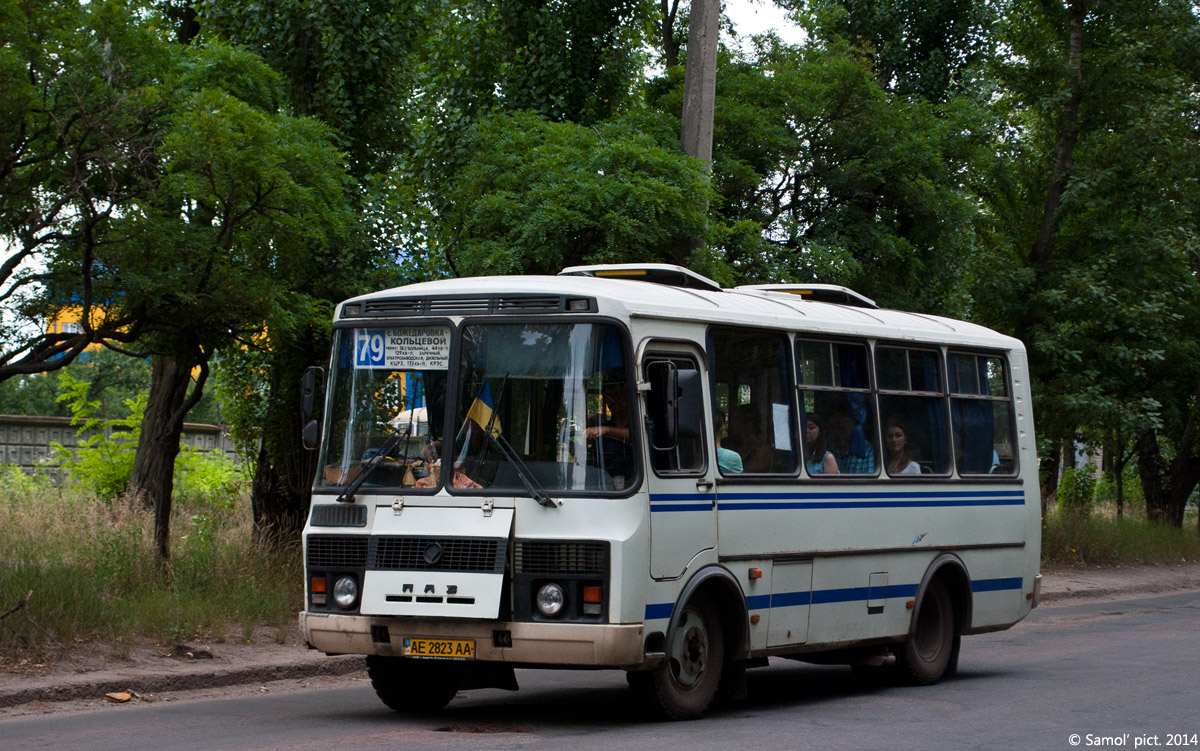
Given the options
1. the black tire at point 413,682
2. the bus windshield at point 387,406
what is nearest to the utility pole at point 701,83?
the bus windshield at point 387,406

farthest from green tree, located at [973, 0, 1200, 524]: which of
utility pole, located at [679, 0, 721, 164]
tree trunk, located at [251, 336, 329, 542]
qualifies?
tree trunk, located at [251, 336, 329, 542]

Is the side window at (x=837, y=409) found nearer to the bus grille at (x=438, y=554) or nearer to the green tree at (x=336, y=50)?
the bus grille at (x=438, y=554)

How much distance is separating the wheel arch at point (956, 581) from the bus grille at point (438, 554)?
4699 mm

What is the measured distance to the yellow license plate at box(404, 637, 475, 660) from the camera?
8.86 metres

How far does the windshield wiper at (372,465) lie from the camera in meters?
9.41

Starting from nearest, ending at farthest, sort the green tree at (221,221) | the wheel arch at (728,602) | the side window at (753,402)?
1. the wheel arch at (728,602)
2. the side window at (753,402)
3. the green tree at (221,221)

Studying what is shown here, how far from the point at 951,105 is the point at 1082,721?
15.6 metres

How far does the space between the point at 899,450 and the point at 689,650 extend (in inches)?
127

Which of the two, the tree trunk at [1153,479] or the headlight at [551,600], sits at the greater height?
the tree trunk at [1153,479]

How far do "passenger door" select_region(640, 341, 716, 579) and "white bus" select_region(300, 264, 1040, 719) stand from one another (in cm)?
2

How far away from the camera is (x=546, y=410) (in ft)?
29.8

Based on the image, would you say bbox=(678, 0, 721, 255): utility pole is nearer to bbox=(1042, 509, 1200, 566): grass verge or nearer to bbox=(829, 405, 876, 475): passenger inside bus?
bbox=(829, 405, 876, 475): passenger inside bus

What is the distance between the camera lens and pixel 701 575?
9469mm

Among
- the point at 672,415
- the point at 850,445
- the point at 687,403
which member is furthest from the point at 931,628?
the point at 672,415
